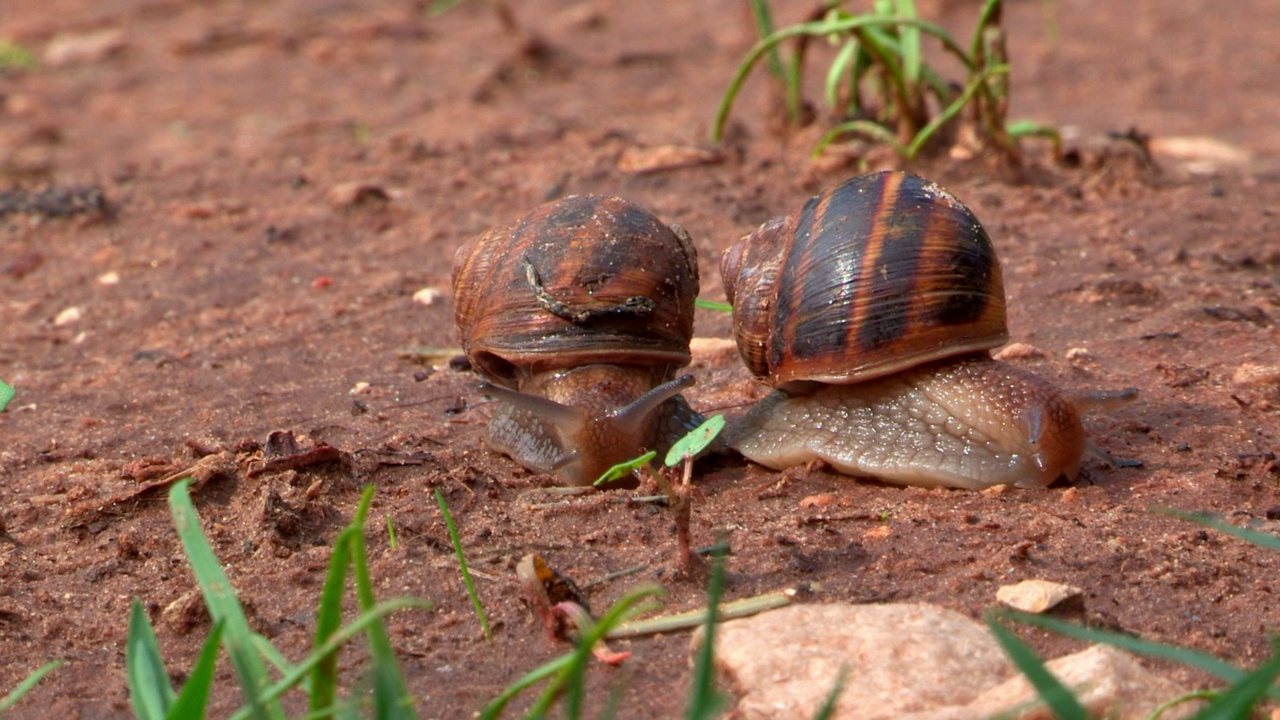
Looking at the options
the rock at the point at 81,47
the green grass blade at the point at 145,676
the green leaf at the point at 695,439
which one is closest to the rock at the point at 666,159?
the green leaf at the point at 695,439

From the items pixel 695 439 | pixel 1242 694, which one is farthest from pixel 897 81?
pixel 1242 694

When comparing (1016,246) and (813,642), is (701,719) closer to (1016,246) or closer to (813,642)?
(813,642)

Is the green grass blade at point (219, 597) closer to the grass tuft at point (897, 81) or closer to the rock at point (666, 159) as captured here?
the grass tuft at point (897, 81)

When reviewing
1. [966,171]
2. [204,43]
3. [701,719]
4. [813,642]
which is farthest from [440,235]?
[204,43]

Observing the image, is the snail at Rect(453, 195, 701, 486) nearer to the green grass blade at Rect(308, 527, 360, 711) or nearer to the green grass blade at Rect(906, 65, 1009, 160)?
the green grass blade at Rect(308, 527, 360, 711)

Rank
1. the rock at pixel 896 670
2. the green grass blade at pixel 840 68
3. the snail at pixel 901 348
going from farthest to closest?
the green grass blade at pixel 840 68
the snail at pixel 901 348
the rock at pixel 896 670

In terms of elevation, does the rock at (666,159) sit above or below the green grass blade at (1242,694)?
below

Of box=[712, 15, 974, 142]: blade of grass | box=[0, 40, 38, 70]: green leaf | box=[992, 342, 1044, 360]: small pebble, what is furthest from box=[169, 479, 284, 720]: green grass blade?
box=[0, 40, 38, 70]: green leaf

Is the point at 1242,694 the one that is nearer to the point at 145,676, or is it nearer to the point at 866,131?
the point at 145,676
